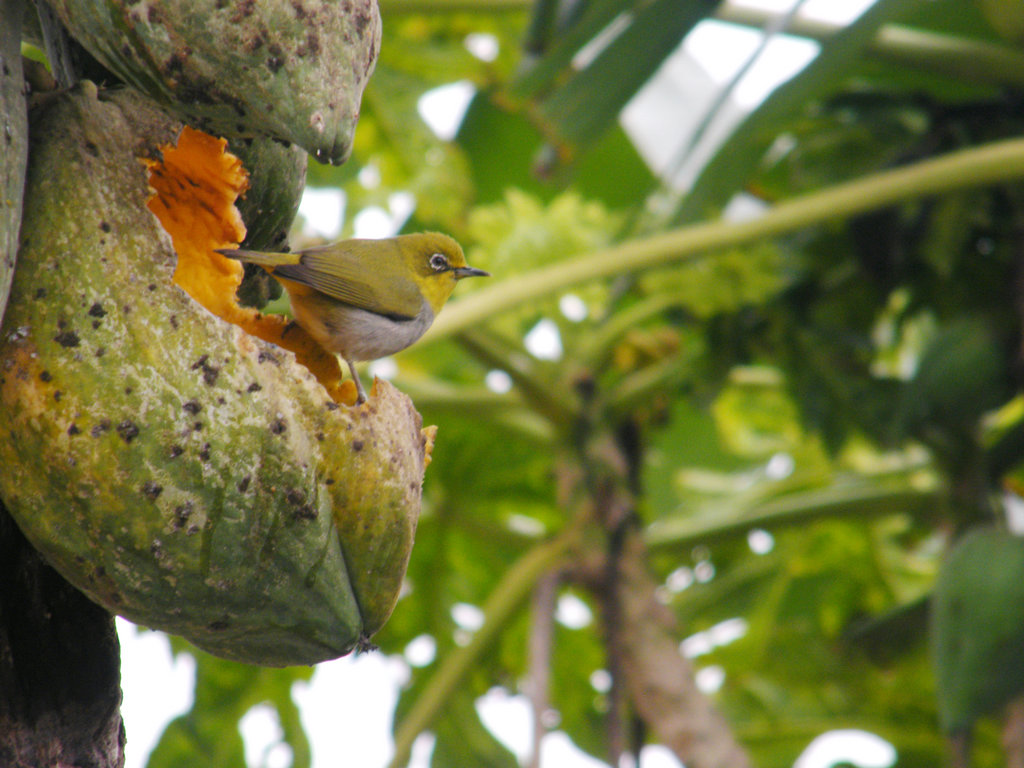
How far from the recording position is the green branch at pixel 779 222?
1.97m

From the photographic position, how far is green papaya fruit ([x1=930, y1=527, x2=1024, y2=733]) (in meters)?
2.05

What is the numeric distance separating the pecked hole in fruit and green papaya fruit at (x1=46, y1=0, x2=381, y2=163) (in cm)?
11

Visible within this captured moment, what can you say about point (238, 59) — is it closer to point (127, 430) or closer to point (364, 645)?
point (127, 430)

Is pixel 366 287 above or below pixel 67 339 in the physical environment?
above

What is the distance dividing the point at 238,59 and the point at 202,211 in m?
0.20

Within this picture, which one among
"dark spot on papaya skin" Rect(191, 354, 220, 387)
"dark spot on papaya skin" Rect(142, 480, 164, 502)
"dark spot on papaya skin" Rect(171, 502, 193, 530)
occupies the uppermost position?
"dark spot on papaya skin" Rect(191, 354, 220, 387)

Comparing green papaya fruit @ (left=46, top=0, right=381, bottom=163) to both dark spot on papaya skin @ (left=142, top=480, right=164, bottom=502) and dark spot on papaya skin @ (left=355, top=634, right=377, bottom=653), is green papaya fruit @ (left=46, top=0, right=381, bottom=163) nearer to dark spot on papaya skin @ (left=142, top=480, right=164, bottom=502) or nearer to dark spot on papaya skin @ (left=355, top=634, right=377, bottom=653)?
dark spot on papaya skin @ (left=142, top=480, right=164, bottom=502)

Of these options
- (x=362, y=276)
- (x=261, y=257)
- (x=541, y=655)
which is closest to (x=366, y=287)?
(x=362, y=276)

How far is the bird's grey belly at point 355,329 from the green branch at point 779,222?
668mm

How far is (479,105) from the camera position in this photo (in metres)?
3.71

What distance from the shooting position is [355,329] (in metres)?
1.16

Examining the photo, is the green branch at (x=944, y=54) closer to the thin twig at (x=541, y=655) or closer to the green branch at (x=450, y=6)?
the green branch at (x=450, y=6)

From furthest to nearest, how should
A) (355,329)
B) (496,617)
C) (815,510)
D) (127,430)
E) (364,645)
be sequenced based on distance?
(815,510)
(496,617)
(355,329)
(364,645)
(127,430)

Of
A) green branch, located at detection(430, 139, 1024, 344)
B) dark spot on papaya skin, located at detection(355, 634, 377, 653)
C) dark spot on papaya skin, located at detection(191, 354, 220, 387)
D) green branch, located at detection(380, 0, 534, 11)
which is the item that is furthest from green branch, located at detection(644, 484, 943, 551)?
dark spot on papaya skin, located at detection(191, 354, 220, 387)
